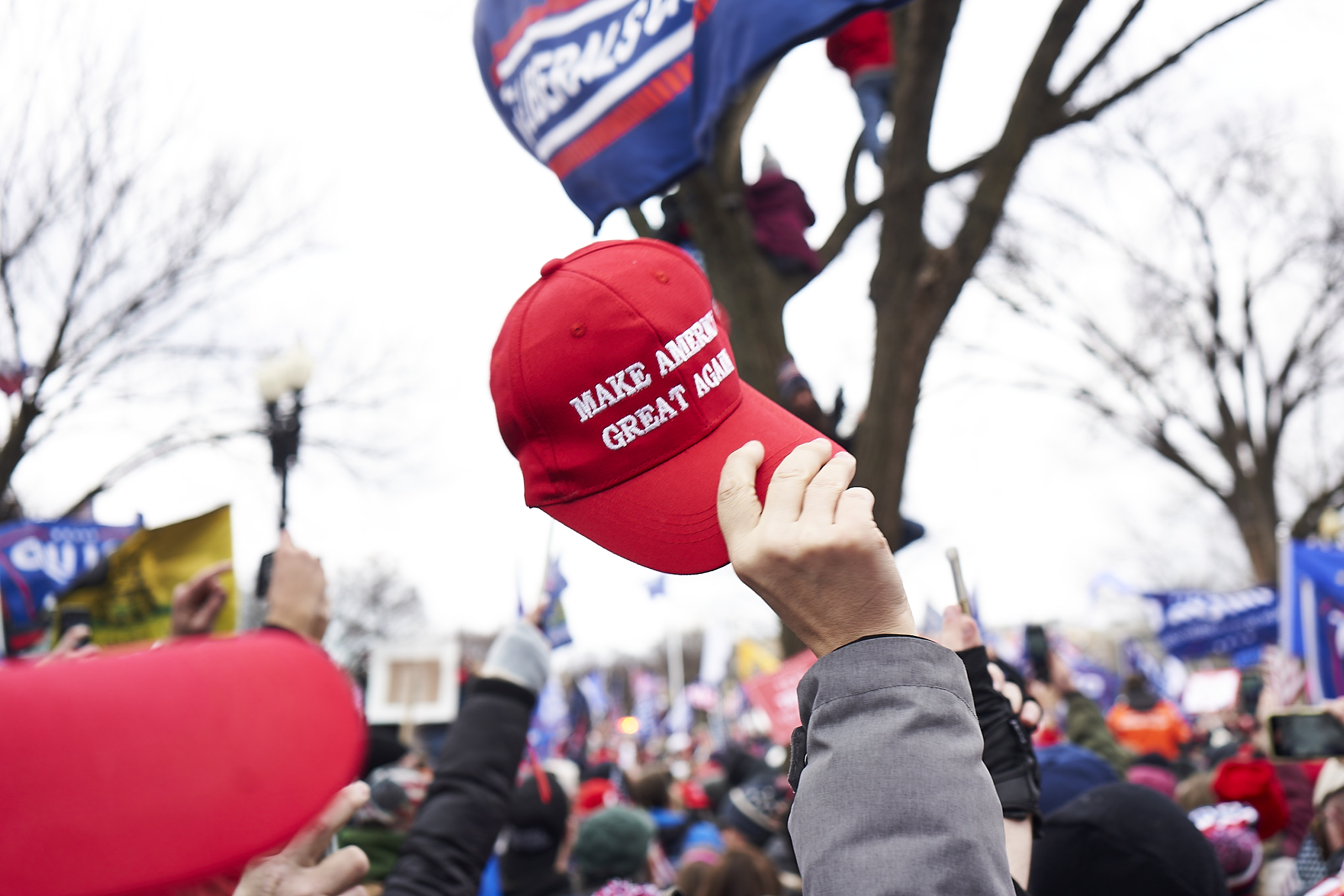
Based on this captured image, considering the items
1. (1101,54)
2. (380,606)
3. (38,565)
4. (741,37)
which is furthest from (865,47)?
(380,606)

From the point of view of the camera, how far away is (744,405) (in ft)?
5.01

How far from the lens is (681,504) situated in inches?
56.1

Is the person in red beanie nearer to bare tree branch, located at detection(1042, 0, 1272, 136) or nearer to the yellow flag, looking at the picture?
bare tree branch, located at detection(1042, 0, 1272, 136)

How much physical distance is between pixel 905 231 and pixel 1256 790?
2.67 metres

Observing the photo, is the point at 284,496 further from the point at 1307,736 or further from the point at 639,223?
the point at 1307,736

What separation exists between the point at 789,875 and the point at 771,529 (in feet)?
12.4

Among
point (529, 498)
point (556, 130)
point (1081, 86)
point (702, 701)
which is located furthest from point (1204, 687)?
point (529, 498)

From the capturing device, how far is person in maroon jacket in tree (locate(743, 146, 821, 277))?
13.5ft

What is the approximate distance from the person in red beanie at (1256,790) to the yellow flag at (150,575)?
3975mm

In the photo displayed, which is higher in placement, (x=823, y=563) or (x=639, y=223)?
(x=639, y=223)

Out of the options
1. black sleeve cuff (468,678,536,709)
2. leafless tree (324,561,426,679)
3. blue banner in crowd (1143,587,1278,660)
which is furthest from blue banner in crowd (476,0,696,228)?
leafless tree (324,561,426,679)

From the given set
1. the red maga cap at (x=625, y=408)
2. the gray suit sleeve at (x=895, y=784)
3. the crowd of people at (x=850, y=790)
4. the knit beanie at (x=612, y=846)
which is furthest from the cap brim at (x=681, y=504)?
the knit beanie at (x=612, y=846)

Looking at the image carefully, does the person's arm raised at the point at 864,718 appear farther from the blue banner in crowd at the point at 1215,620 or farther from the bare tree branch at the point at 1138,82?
the blue banner in crowd at the point at 1215,620

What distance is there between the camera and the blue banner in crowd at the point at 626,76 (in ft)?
8.16
